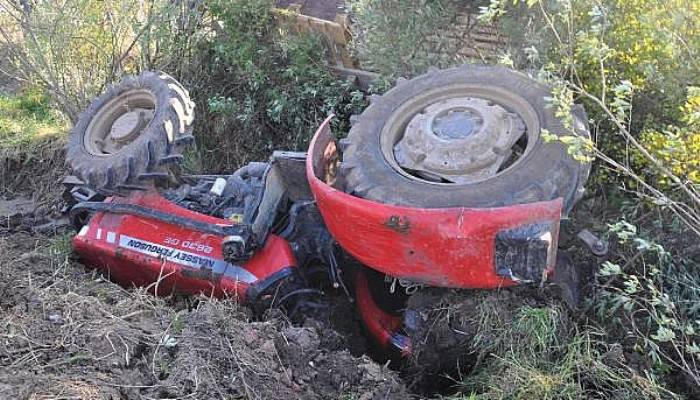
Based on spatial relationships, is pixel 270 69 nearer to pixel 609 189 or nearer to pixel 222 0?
pixel 222 0

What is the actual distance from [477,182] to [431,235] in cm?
36

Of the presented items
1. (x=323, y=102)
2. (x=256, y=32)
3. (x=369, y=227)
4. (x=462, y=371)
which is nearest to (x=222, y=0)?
(x=256, y=32)

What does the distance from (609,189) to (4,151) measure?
16.4 feet

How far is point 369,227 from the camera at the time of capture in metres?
3.05

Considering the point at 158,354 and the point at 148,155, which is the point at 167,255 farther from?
the point at 158,354

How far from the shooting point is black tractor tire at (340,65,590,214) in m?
2.98

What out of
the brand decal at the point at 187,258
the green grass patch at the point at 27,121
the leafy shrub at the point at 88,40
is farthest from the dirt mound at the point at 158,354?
the green grass patch at the point at 27,121

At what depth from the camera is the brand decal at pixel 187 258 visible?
148 inches

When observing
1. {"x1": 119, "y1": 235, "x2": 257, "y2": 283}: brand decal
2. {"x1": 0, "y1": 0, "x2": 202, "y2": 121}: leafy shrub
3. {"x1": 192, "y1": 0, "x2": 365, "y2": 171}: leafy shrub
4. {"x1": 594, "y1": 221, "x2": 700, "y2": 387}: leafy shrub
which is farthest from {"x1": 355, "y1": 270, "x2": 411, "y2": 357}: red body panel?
{"x1": 0, "y1": 0, "x2": 202, "y2": 121}: leafy shrub

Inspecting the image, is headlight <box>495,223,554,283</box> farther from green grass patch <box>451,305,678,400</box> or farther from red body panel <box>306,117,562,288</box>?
green grass patch <box>451,305,678,400</box>

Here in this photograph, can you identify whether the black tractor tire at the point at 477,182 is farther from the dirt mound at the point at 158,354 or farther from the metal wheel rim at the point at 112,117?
the metal wheel rim at the point at 112,117

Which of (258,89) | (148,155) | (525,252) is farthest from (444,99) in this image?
(258,89)

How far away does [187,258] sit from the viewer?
389 centimetres

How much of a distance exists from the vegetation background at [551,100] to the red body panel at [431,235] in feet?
0.79
